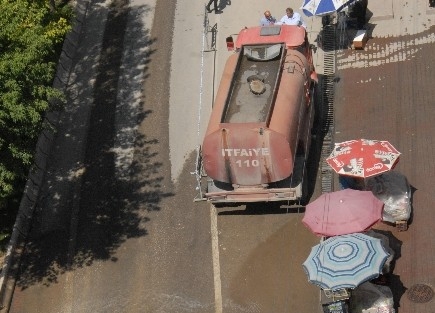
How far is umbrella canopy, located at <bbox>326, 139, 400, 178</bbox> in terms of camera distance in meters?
18.5

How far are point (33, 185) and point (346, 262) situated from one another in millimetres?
10558

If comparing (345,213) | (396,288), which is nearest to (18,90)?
(345,213)

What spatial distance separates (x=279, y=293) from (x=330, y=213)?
106 inches

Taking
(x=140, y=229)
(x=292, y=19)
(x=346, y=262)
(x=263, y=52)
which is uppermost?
(x=292, y=19)

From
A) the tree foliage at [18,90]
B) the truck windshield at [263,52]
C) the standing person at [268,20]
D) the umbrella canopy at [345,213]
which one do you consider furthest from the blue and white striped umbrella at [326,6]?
the tree foliage at [18,90]

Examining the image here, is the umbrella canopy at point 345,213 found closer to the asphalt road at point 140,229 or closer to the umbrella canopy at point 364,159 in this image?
the umbrella canopy at point 364,159

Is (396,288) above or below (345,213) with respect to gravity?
below

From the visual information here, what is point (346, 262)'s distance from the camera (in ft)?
54.7

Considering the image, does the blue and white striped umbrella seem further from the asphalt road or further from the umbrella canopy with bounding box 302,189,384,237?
the umbrella canopy with bounding box 302,189,384,237

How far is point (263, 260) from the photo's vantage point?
65.4ft

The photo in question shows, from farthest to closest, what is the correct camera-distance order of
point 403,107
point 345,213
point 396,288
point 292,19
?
point 292,19 → point 403,107 → point 396,288 → point 345,213

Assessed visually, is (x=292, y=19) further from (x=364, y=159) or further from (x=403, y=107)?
(x=364, y=159)

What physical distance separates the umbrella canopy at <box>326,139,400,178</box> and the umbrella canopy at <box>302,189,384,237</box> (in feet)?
2.10

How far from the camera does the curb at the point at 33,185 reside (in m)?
20.8
